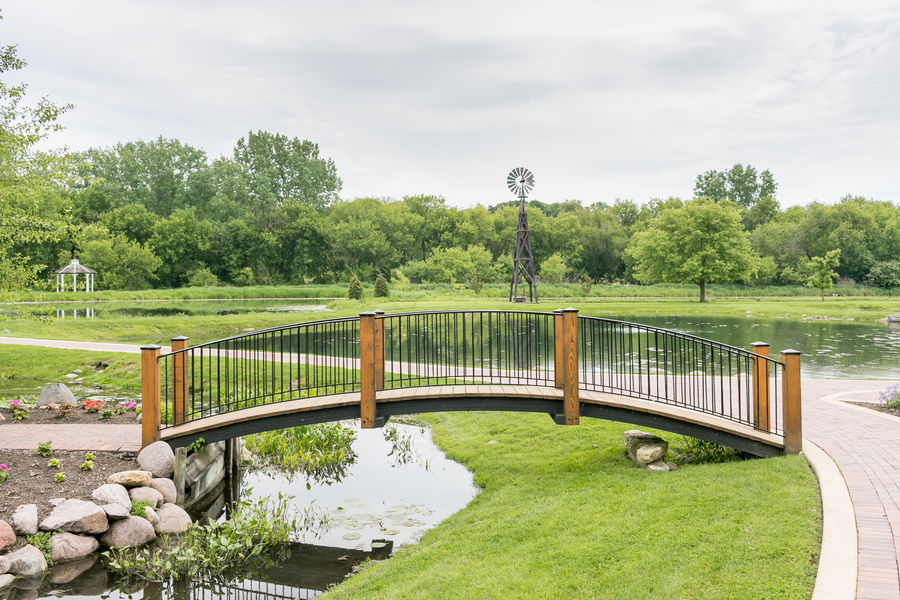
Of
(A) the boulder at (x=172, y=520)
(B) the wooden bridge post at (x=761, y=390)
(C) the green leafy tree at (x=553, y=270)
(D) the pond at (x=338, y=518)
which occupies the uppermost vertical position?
(C) the green leafy tree at (x=553, y=270)

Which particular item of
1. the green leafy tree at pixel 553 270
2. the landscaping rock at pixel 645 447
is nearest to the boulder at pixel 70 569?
the landscaping rock at pixel 645 447

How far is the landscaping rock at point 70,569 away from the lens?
5383 mm

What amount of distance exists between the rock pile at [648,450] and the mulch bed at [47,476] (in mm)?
6533

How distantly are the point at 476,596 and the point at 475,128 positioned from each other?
160 ft

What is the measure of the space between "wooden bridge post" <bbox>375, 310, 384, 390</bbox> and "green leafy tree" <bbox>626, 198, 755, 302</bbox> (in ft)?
123

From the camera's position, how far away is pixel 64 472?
22.1 feet

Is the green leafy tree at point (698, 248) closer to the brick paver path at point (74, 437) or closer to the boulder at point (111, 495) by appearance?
the brick paver path at point (74, 437)

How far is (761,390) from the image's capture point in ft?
23.3

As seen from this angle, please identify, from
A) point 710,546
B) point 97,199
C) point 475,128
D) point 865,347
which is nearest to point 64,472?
point 710,546

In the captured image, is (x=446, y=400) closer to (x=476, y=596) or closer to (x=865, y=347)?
(x=476, y=596)

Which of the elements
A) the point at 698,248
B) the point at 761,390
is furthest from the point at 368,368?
the point at 698,248

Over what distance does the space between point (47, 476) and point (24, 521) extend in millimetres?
1155

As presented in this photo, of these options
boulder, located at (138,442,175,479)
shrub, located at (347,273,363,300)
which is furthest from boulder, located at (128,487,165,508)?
shrub, located at (347,273,363,300)

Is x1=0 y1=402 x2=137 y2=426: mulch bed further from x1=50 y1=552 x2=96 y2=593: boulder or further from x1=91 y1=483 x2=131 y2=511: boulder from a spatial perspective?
x1=50 y1=552 x2=96 y2=593: boulder
